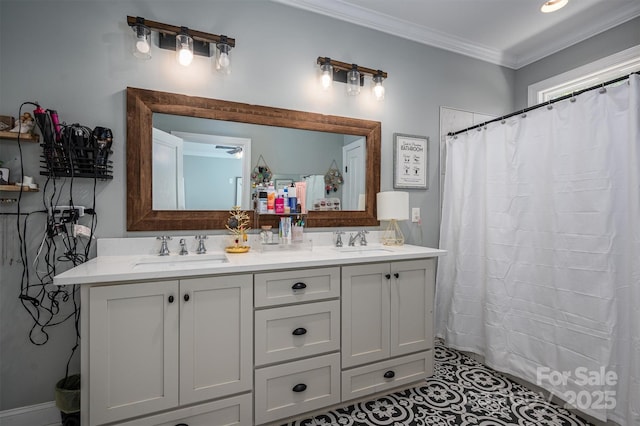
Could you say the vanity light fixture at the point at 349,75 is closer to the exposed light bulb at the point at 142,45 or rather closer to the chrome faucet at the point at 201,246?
the exposed light bulb at the point at 142,45

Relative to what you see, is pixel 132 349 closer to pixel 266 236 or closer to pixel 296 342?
pixel 296 342

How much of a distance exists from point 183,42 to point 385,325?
2054mm

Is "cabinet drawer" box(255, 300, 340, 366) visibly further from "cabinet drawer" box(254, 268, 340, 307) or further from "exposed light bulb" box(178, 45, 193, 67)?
"exposed light bulb" box(178, 45, 193, 67)

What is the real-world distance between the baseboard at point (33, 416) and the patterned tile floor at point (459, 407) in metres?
1.26

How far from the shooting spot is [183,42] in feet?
5.85

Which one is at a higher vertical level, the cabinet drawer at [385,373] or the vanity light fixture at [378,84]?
the vanity light fixture at [378,84]

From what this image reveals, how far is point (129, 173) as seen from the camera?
5.73ft

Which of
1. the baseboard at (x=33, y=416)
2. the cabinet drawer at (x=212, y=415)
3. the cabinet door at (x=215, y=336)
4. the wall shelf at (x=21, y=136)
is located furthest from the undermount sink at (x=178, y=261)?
the baseboard at (x=33, y=416)

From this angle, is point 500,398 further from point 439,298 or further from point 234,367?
point 234,367

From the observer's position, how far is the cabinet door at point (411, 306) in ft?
6.10

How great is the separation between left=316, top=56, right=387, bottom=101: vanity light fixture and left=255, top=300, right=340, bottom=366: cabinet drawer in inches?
60.5

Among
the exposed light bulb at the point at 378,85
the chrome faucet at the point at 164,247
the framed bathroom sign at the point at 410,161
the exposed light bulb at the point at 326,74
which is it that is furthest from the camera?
the framed bathroom sign at the point at 410,161

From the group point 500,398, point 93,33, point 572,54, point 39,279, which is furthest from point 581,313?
point 93,33

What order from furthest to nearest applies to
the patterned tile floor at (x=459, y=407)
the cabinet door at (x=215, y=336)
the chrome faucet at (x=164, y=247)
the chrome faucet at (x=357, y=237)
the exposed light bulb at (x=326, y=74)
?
the chrome faucet at (x=357, y=237) < the exposed light bulb at (x=326, y=74) < the chrome faucet at (x=164, y=247) < the patterned tile floor at (x=459, y=407) < the cabinet door at (x=215, y=336)
